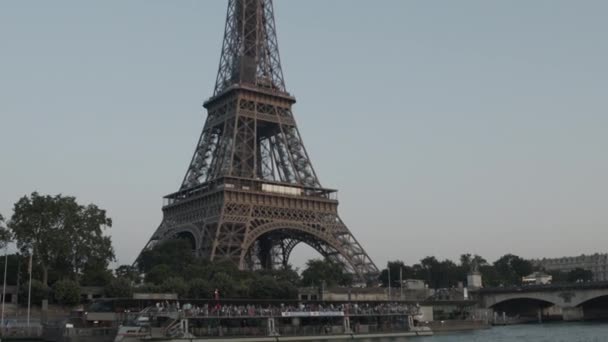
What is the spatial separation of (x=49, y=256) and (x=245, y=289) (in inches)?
903

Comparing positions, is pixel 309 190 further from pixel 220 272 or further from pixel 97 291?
pixel 97 291

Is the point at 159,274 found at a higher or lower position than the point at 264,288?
higher

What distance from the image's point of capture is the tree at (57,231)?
81000mm

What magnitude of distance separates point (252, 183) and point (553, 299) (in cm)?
4833

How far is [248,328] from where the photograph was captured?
209ft

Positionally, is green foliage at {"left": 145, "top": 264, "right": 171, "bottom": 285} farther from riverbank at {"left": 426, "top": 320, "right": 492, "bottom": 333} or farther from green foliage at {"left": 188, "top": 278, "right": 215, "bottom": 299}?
riverbank at {"left": 426, "top": 320, "right": 492, "bottom": 333}

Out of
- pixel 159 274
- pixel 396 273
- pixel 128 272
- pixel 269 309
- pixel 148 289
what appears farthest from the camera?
pixel 396 273

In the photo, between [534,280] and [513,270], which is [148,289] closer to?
[534,280]

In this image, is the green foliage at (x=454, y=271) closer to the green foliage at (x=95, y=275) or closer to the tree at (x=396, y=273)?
the tree at (x=396, y=273)

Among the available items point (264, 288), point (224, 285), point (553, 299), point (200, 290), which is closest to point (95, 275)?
point (200, 290)

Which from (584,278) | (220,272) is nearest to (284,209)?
(220,272)

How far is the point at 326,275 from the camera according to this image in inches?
3703

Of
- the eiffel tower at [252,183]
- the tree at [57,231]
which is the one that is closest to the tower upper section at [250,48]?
the eiffel tower at [252,183]

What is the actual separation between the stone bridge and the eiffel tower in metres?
31.3
